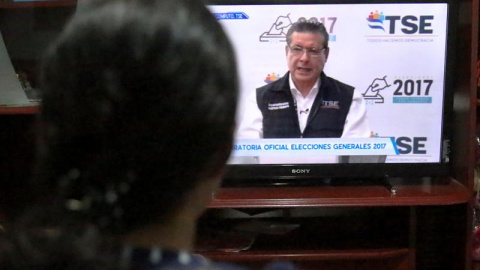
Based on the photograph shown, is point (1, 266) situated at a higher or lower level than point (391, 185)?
higher

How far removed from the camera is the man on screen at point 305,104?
193cm

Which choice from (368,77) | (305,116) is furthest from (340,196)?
(368,77)

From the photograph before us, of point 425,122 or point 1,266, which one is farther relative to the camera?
point 425,122

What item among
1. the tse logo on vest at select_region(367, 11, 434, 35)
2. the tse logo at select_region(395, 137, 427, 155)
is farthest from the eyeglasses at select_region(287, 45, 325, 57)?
the tse logo at select_region(395, 137, 427, 155)

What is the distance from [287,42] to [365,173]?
473mm

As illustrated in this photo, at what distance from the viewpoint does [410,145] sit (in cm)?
196

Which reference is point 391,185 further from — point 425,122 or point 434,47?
point 434,47

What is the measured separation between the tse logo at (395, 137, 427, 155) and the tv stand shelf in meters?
0.12

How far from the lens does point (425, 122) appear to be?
195cm

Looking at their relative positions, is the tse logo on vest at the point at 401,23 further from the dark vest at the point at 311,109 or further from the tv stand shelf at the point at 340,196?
the tv stand shelf at the point at 340,196

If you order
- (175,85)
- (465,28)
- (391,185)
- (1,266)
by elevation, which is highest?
(465,28)

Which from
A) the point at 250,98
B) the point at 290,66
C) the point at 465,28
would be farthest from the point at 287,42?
the point at 465,28

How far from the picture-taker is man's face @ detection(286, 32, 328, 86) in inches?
75.5

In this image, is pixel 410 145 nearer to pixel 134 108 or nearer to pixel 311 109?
pixel 311 109
